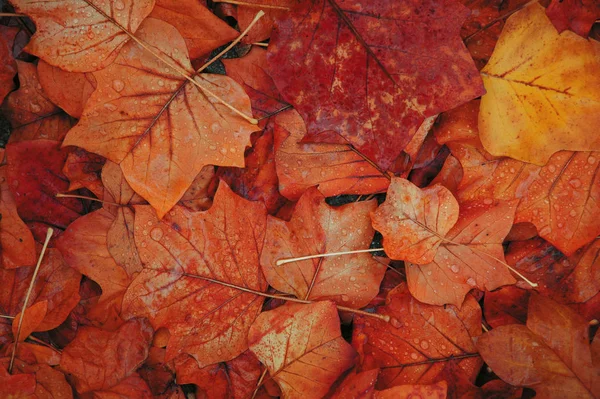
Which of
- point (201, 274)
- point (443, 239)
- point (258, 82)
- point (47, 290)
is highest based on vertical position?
point (258, 82)

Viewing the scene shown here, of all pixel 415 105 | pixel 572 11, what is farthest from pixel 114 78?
pixel 572 11

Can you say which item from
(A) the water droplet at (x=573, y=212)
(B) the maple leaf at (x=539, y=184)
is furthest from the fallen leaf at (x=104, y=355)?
(A) the water droplet at (x=573, y=212)

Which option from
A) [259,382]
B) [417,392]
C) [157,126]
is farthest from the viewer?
[259,382]

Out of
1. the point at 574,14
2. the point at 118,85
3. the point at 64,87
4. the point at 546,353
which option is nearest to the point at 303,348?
the point at 546,353

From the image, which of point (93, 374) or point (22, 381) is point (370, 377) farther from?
point (22, 381)

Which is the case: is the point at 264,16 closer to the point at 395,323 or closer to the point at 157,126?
the point at 157,126

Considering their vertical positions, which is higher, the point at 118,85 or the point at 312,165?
the point at 118,85
